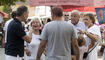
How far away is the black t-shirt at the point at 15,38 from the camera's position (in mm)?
6453

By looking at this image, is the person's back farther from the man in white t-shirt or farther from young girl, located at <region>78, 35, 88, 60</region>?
young girl, located at <region>78, 35, 88, 60</region>

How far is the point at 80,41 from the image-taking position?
24.1ft

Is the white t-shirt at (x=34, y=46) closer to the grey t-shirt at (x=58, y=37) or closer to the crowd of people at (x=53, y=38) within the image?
the crowd of people at (x=53, y=38)

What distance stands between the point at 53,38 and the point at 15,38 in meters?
1.09

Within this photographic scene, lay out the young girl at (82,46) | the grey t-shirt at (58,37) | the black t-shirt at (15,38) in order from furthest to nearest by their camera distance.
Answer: the young girl at (82,46) → the black t-shirt at (15,38) → the grey t-shirt at (58,37)

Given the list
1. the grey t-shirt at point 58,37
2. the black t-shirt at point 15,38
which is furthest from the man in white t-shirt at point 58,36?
the black t-shirt at point 15,38

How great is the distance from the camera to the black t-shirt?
6.45m

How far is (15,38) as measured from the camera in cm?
652

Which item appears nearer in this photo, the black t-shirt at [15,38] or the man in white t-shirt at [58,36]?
the man in white t-shirt at [58,36]

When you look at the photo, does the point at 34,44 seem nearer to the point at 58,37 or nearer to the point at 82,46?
the point at 82,46

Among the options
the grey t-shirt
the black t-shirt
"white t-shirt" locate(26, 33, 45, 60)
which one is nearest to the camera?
the grey t-shirt

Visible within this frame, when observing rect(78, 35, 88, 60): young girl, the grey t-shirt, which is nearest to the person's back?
the grey t-shirt

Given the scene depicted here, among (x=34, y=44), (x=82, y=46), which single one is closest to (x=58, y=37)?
(x=34, y=44)

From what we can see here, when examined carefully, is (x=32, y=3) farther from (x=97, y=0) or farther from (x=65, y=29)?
(x=65, y=29)
